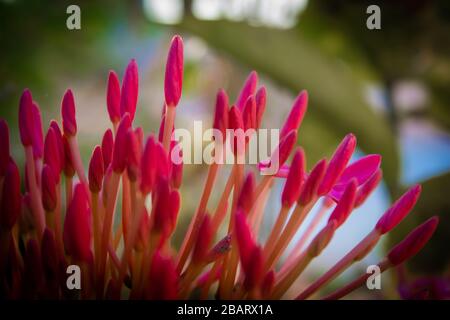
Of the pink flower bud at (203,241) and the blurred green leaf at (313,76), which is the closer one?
the pink flower bud at (203,241)

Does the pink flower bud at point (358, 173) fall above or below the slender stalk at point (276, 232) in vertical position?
above

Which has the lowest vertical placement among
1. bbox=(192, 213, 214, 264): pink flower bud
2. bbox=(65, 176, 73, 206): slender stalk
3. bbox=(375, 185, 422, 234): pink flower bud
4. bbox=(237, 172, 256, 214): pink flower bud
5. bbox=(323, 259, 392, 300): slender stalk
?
bbox=(323, 259, 392, 300): slender stalk

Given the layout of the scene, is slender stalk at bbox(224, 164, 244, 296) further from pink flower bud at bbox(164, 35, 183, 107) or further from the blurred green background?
the blurred green background

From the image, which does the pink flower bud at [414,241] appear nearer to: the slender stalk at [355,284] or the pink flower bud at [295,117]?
the slender stalk at [355,284]

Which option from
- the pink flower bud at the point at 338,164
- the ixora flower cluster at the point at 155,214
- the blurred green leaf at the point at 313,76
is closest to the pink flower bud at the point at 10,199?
the ixora flower cluster at the point at 155,214

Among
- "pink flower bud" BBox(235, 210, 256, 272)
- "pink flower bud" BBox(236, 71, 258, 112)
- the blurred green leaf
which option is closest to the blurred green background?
the blurred green leaf

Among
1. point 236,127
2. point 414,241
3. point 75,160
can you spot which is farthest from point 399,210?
point 75,160
